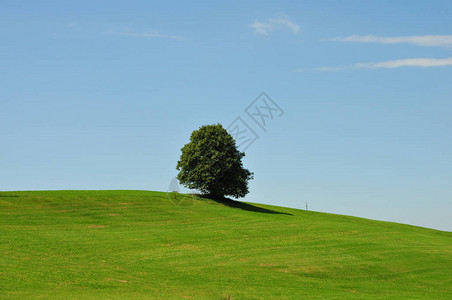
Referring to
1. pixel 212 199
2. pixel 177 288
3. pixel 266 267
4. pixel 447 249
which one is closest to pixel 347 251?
pixel 266 267

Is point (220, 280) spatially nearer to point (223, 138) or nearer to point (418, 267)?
point (418, 267)

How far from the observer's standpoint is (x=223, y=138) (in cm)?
8106

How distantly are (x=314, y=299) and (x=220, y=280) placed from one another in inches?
284

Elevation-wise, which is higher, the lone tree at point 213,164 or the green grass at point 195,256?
the lone tree at point 213,164

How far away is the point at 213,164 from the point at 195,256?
37795mm

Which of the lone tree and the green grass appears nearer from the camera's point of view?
the green grass

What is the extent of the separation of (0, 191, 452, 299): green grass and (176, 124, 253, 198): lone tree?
13.9 m

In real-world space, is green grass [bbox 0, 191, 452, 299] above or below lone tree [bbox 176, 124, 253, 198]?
below

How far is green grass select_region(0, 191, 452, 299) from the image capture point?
33000 mm

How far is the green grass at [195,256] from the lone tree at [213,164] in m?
13.9

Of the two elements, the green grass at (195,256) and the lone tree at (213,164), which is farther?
the lone tree at (213,164)

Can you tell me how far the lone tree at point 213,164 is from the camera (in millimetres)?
79312

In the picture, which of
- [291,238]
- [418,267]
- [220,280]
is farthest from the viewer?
[291,238]

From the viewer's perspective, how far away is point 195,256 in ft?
139
